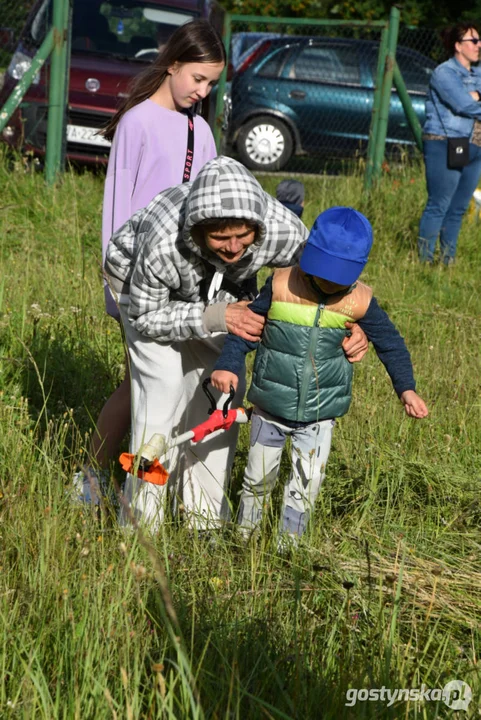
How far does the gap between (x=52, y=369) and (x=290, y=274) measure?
1880mm

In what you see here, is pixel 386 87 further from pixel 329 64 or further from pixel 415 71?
pixel 415 71

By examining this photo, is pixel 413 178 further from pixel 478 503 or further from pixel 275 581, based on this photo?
pixel 275 581

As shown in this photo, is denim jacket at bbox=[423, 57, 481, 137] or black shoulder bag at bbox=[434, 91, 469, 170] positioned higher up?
denim jacket at bbox=[423, 57, 481, 137]

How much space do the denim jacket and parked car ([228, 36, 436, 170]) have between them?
4.25m

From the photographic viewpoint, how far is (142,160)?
3.43 m

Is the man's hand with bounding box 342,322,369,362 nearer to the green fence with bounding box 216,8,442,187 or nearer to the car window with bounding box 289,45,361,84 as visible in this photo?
the green fence with bounding box 216,8,442,187

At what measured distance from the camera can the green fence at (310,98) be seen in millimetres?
11922

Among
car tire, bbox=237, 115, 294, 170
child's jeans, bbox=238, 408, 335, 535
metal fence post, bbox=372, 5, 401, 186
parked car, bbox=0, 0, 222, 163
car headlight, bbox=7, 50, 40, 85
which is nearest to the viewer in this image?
child's jeans, bbox=238, 408, 335, 535

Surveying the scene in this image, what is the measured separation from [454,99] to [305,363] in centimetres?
494

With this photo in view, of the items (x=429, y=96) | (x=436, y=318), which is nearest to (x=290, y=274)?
(x=436, y=318)

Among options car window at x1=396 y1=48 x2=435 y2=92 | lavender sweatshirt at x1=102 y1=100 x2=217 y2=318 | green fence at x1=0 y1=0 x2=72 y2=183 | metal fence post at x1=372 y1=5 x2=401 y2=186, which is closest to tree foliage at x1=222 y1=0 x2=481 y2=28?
car window at x1=396 y1=48 x2=435 y2=92

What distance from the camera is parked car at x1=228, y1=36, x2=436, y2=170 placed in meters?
12.0

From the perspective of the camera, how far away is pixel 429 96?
7.47m

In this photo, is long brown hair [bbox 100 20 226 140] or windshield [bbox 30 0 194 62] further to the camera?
windshield [bbox 30 0 194 62]
